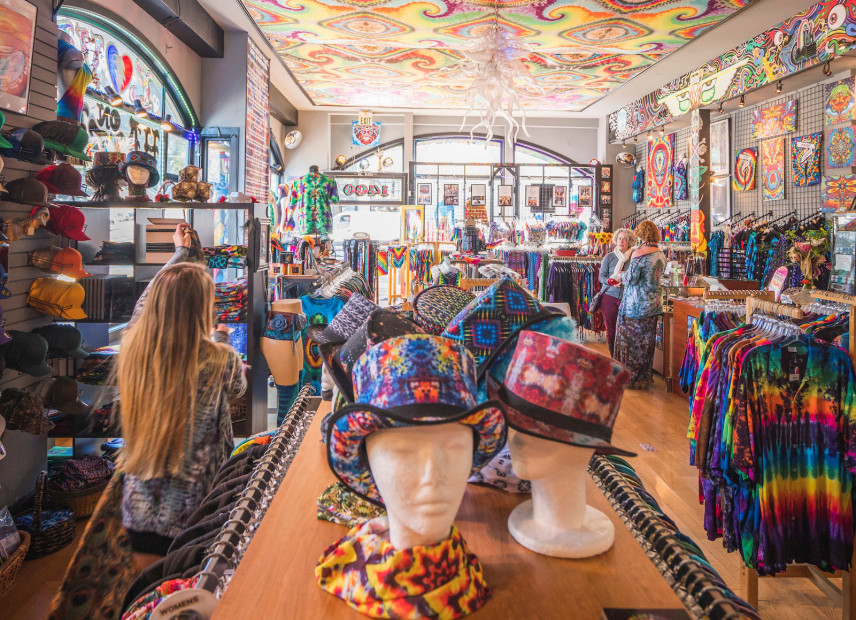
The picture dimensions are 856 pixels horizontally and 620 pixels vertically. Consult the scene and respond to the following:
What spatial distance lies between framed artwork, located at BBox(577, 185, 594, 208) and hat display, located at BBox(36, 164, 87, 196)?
10.2m

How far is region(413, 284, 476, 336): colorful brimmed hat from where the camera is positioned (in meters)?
1.23

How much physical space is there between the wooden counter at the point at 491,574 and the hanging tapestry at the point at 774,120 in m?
8.02

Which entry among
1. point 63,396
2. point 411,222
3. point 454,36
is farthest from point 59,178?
point 411,222

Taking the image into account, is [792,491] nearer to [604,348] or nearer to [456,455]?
[456,455]

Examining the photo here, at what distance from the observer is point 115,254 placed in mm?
3920

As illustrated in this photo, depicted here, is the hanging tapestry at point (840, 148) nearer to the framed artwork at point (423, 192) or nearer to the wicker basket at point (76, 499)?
the framed artwork at point (423, 192)

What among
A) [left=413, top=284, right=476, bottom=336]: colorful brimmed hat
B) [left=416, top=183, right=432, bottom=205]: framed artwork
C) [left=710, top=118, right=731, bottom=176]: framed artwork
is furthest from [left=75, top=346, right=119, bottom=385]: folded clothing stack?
[left=416, top=183, right=432, bottom=205]: framed artwork

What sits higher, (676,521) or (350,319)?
(350,319)

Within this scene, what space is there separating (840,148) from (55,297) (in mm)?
7521

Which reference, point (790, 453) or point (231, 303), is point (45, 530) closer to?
point (231, 303)

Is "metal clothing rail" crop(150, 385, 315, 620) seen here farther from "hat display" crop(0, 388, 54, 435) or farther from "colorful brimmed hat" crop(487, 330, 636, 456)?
"hat display" crop(0, 388, 54, 435)

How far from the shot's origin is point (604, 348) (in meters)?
7.71

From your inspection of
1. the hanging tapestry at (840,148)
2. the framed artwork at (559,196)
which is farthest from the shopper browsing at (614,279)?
the framed artwork at (559,196)

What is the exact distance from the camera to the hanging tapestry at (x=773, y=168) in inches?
298
